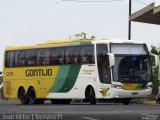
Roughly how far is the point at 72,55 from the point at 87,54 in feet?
3.97

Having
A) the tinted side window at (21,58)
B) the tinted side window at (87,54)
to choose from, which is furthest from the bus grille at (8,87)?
the tinted side window at (87,54)

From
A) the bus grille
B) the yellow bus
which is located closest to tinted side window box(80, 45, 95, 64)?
the yellow bus

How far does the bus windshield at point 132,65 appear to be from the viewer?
34.3m

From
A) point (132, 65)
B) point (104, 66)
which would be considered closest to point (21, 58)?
point (104, 66)

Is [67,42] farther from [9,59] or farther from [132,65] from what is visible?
[9,59]

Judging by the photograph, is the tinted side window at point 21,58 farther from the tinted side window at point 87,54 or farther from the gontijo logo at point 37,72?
the tinted side window at point 87,54

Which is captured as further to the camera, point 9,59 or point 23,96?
point 9,59

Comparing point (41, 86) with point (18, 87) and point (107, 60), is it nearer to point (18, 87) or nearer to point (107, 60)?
point (18, 87)

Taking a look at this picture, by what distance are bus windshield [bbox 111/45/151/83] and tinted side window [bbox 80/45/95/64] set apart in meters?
1.21

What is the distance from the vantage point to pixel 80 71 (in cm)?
3584

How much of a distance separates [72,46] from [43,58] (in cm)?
238

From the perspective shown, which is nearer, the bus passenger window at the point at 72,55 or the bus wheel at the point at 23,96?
→ the bus passenger window at the point at 72,55

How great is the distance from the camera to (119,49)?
34.8 meters

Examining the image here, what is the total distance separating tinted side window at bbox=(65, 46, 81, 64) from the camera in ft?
118
